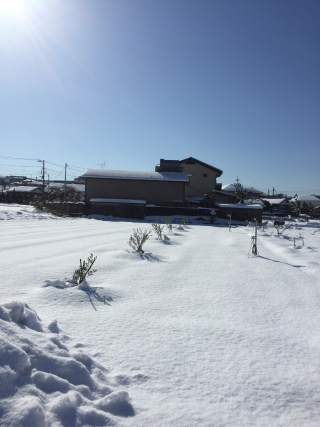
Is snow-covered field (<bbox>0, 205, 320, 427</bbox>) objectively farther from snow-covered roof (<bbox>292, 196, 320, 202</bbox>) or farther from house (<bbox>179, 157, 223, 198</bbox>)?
snow-covered roof (<bbox>292, 196, 320, 202</bbox>)

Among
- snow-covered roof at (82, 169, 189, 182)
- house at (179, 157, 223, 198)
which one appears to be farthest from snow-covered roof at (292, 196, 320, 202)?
snow-covered roof at (82, 169, 189, 182)

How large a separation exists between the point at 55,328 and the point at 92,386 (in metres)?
0.73

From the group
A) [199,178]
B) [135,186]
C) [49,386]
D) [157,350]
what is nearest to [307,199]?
[199,178]

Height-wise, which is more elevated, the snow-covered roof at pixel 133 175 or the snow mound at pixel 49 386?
the snow-covered roof at pixel 133 175

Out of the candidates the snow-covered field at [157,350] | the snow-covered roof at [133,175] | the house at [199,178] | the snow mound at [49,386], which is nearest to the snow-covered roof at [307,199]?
the house at [199,178]

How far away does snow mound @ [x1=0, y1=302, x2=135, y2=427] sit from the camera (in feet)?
4.21

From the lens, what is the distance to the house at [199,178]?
92.7 feet

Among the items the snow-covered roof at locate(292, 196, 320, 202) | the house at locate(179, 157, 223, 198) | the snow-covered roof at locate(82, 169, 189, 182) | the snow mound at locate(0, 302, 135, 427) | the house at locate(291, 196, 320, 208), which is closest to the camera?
the snow mound at locate(0, 302, 135, 427)

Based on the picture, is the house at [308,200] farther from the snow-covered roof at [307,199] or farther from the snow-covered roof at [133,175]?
the snow-covered roof at [133,175]

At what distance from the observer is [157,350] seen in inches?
82.7

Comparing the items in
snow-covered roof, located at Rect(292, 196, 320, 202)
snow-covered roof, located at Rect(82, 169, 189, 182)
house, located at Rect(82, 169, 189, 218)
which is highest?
snow-covered roof, located at Rect(292, 196, 320, 202)

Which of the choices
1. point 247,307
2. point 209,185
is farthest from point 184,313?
point 209,185

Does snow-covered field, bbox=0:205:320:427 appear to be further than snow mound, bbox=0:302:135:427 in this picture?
Yes

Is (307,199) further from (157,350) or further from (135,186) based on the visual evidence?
(157,350)
